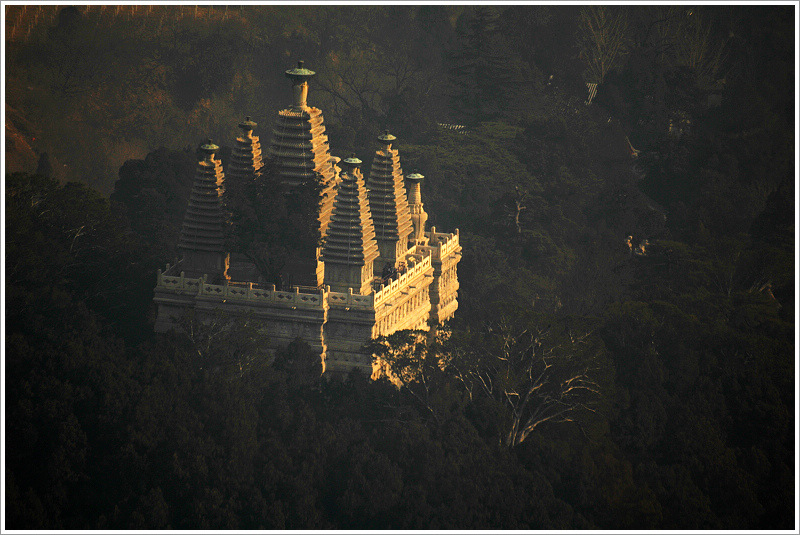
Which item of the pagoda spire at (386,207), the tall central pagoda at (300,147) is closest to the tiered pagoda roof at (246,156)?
the tall central pagoda at (300,147)

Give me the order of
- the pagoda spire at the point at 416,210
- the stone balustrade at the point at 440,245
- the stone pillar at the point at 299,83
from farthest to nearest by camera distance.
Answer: the pagoda spire at the point at 416,210 < the stone balustrade at the point at 440,245 < the stone pillar at the point at 299,83

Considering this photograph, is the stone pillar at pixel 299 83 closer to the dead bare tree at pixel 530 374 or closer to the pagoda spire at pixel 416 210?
the pagoda spire at pixel 416 210

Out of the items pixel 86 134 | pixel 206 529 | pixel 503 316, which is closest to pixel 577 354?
pixel 503 316

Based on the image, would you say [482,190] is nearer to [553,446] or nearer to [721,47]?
[553,446]

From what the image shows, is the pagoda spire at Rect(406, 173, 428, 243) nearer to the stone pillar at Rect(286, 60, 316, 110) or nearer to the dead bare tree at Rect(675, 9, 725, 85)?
the stone pillar at Rect(286, 60, 316, 110)

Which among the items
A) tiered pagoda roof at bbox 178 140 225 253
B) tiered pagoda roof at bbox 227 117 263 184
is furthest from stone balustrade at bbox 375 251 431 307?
tiered pagoda roof at bbox 227 117 263 184

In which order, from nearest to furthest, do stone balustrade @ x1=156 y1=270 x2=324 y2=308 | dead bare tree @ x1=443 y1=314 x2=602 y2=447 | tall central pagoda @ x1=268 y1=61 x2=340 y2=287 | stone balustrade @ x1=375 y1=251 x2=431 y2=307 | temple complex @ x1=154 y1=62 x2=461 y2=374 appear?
stone balustrade @ x1=156 y1=270 x2=324 y2=308
temple complex @ x1=154 y1=62 x2=461 y2=374
dead bare tree @ x1=443 y1=314 x2=602 y2=447
stone balustrade @ x1=375 y1=251 x2=431 y2=307
tall central pagoda @ x1=268 y1=61 x2=340 y2=287

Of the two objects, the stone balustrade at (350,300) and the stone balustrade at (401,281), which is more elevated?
the stone balustrade at (401,281)
